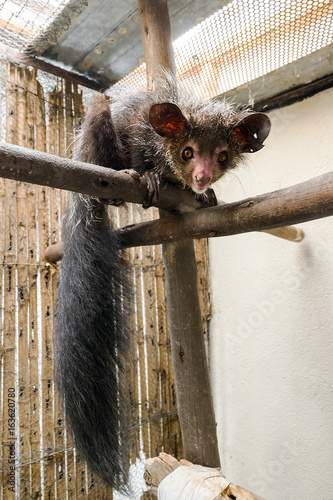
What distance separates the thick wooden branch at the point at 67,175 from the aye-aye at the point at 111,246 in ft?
0.46

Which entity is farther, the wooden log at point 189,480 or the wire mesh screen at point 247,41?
the wire mesh screen at point 247,41

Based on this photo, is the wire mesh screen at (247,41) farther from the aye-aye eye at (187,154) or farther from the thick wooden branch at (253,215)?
the thick wooden branch at (253,215)

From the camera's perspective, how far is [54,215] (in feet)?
8.68

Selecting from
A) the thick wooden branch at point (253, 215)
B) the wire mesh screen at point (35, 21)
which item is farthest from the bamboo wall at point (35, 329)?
the thick wooden branch at point (253, 215)

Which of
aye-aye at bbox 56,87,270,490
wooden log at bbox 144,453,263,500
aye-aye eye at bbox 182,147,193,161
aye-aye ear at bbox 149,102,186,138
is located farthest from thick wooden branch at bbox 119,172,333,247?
wooden log at bbox 144,453,263,500

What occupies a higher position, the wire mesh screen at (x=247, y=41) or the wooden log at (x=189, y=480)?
the wire mesh screen at (x=247, y=41)

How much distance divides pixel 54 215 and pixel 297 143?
175 cm

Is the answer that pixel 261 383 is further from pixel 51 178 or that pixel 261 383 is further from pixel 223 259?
pixel 51 178

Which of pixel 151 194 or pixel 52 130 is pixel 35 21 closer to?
pixel 52 130

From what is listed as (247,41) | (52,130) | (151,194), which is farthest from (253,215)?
A: (52,130)

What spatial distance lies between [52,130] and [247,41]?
1.41m

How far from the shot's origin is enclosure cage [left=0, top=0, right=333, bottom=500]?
7.39 feet

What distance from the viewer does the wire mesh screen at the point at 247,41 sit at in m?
2.10

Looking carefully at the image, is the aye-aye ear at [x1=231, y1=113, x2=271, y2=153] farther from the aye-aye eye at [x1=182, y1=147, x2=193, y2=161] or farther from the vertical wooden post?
the vertical wooden post
